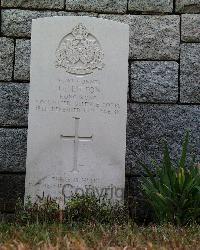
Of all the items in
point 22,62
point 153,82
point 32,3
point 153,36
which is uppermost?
point 32,3

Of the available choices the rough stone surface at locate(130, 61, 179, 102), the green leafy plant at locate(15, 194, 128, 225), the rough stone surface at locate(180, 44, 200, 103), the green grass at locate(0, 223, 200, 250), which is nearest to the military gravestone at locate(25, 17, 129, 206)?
the green leafy plant at locate(15, 194, 128, 225)

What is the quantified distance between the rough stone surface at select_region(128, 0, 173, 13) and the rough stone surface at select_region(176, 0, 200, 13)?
68mm

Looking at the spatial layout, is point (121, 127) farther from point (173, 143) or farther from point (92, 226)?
point (92, 226)

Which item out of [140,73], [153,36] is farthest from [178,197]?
[153,36]

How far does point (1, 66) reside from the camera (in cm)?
519

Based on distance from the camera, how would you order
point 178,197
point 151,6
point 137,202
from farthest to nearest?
point 151,6 → point 137,202 → point 178,197

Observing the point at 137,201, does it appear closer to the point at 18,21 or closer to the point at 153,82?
the point at 153,82

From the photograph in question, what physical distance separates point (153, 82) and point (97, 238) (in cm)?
240

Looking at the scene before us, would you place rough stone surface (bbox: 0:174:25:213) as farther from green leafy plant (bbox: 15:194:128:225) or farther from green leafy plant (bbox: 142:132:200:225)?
green leafy plant (bbox: 142:132:200:225)

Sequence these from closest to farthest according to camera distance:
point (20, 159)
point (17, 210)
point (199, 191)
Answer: point (199, 191), point (17, 210), point (20, 159)

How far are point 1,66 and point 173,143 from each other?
157 centimetres

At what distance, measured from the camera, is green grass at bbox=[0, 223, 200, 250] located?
2.76 meters

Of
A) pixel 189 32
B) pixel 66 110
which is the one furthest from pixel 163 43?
pixel 66 110

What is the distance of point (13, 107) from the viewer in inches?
203
